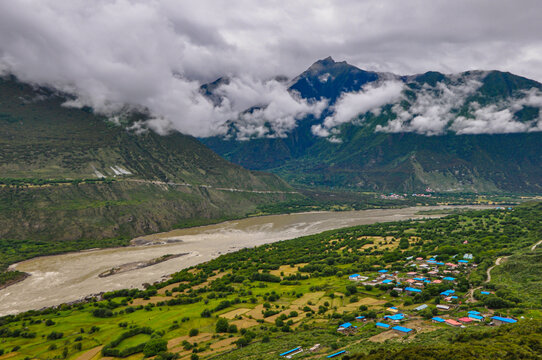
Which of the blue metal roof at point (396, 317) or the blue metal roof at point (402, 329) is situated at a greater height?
the blue metal roof at point (402, 329)

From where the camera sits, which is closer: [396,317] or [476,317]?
[476,317]

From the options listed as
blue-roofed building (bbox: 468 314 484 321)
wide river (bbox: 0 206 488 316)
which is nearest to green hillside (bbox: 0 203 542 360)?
blue-roofed building (bbox: 468 314 484 321)

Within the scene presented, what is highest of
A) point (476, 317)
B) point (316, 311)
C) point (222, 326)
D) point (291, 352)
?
point (291, 352)

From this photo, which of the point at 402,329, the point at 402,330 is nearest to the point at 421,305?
the point at 402,329

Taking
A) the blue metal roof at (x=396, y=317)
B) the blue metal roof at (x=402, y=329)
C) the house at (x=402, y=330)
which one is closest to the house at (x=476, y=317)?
the blue metal roof at (x=396, y=317)

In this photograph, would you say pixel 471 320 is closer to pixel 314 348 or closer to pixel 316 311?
pixel 314 348

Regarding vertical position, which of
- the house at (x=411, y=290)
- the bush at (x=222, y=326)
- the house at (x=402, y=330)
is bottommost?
the house at (x=411, y=290)

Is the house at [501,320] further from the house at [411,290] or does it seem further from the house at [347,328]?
the house at [347,328]

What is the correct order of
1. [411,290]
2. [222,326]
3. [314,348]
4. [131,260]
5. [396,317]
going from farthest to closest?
[131,260] < [411,290] < [222,326] < [396,317] < [314,348]
